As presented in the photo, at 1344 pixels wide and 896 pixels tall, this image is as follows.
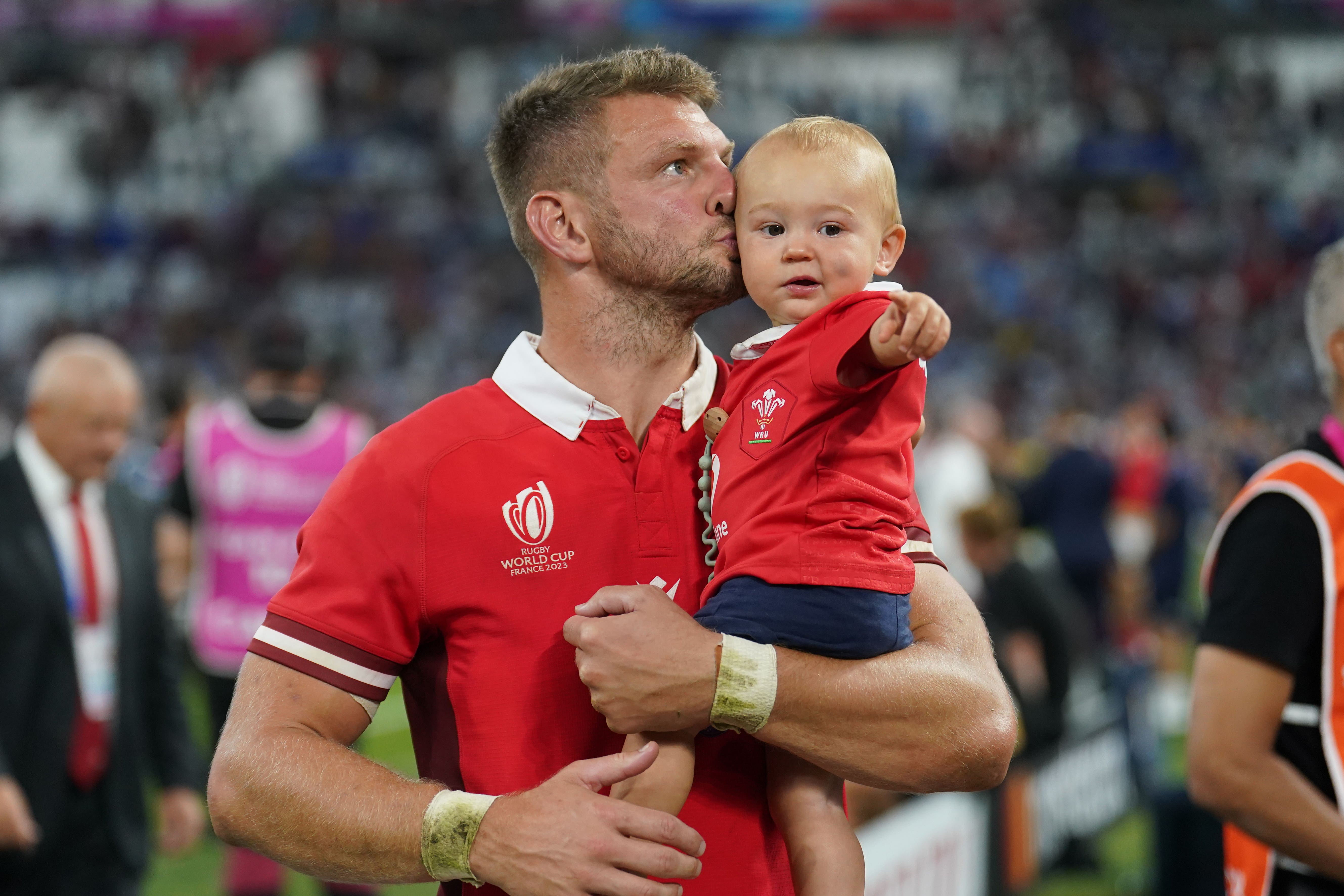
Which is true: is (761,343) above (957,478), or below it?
above

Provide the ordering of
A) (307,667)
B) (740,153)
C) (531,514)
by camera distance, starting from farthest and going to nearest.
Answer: (740,153) < (531,514) < (307,667)

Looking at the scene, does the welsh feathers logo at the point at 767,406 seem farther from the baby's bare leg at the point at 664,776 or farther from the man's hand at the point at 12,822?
the man's hand at the point at 12,822

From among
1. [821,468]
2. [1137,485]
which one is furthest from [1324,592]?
[1137,485]

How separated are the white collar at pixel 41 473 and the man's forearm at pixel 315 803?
276 centimetres

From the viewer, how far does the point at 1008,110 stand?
→ 92.6 ft

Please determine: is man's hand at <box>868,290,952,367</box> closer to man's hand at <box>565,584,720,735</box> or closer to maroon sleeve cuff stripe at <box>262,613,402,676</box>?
man's hand at <box>565,584,720,735</box>

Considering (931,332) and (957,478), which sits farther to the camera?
(957,478)

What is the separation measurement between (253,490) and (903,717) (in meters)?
4.31

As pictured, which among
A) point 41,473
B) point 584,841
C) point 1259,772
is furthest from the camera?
point 41,473

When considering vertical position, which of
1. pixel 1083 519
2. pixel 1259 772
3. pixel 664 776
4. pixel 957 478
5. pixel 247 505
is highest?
pixel 664 776

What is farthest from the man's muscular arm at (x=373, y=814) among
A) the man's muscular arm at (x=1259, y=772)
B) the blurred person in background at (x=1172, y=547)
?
the blurred person in background at (x=1172, y=547)

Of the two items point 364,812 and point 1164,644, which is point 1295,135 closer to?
point 1164,644

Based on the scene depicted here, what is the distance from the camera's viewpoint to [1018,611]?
7.20 meters

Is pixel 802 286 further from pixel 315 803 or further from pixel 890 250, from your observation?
pixel 315 803
